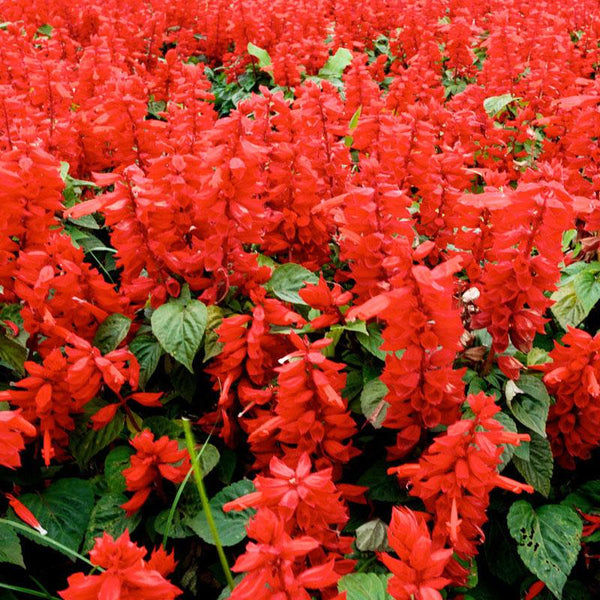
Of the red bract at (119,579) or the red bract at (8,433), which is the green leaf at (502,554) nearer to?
the red bract at (119,579)

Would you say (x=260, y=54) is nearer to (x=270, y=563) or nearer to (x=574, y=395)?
(x=574, y=395)

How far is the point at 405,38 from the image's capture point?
5.54 metres

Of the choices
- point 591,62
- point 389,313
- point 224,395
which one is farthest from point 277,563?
point 591,62

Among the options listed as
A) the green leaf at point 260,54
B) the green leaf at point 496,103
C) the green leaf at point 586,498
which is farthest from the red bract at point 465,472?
the green leaf at point 260,54

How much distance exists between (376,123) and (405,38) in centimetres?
343

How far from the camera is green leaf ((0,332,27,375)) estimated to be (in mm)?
2102

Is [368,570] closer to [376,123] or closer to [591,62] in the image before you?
[376,123]

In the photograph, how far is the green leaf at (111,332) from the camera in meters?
2.11

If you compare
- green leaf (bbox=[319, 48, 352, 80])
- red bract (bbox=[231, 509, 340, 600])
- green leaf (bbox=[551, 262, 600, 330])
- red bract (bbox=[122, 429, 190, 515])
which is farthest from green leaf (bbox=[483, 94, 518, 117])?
red bract (bbox=[231, 509, 340, 600])

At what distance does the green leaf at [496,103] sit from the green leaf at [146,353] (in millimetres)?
2662

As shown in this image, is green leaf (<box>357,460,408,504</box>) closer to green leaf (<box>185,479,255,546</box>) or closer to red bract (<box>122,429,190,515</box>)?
green leaf (<box>185,479,255,546</box>)

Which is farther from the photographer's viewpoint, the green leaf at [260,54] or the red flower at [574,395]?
the green leaf at [260,54]

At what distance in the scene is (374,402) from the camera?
6.31 feet

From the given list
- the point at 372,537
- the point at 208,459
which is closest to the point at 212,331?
the point at 208,459
